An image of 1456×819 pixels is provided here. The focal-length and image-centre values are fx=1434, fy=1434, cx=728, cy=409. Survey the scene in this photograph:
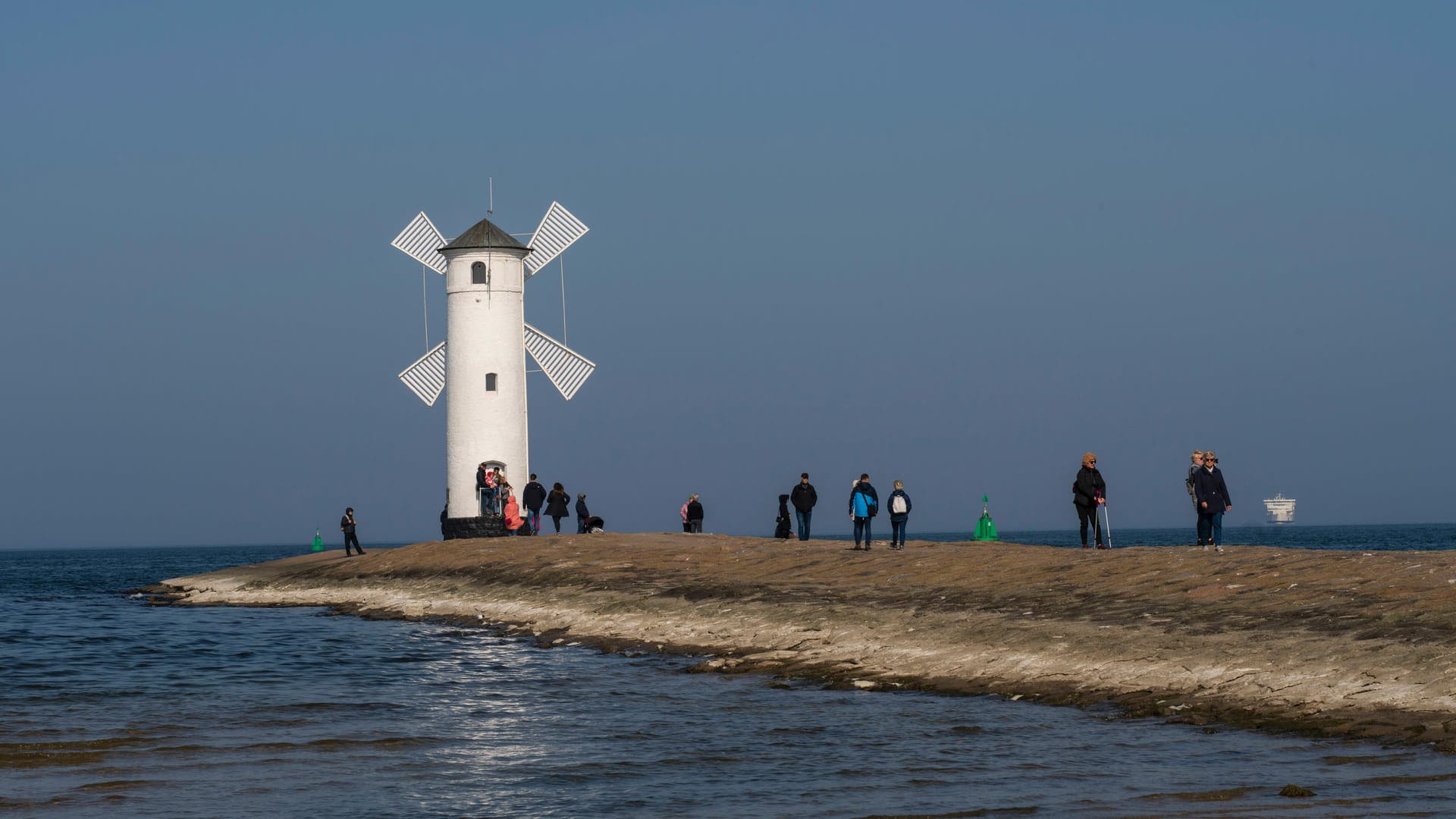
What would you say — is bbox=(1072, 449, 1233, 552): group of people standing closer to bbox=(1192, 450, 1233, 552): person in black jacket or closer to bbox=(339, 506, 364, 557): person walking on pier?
bbox=(1192, 450, 1233, 552): person in black jacket

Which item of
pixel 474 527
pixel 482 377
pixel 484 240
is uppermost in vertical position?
pixel 484 240

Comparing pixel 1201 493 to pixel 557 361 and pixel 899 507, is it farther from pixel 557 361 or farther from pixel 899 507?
pixel 557 361

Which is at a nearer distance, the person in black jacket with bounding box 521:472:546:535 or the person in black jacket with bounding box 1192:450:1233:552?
the person in black jacket with bounding box 1192:450:1233:552

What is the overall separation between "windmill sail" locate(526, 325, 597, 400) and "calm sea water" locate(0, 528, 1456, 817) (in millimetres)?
25533

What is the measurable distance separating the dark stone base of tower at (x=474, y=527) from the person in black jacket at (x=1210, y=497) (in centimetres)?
2377

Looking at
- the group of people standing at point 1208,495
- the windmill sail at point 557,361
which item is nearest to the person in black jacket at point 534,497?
the windmill sail at point 557,361

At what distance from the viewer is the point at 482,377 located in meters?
45.1

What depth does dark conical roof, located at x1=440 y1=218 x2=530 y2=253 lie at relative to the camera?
150ft

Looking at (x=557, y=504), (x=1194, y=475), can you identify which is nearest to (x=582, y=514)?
(x=557, y=504)

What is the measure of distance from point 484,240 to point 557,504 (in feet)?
30.2

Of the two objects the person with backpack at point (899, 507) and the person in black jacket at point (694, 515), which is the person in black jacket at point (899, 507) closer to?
the person with backpack at point (899, 507)

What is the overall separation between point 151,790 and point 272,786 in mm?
1069

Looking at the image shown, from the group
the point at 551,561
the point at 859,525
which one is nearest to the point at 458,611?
the point at 551,561

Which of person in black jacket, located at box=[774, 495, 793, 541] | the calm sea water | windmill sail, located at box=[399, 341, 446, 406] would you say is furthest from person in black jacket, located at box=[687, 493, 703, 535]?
the calm sea water
